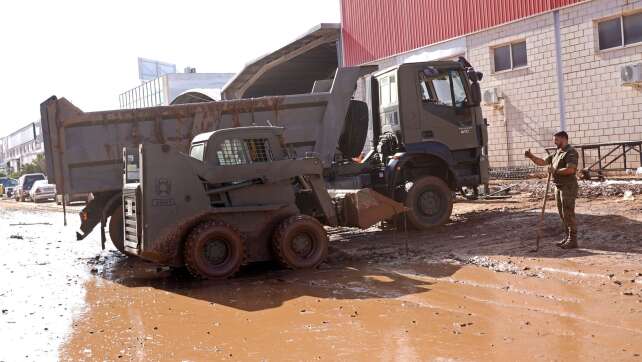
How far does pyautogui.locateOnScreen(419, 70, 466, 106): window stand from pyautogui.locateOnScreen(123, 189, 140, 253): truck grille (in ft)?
19.1

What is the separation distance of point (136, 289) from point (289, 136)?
161 inches

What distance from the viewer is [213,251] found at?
9508mm

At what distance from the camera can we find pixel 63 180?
37.0 feet

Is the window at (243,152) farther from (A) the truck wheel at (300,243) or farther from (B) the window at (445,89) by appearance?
(B) the window at (445,89)

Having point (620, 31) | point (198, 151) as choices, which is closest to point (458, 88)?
point (198, 151)

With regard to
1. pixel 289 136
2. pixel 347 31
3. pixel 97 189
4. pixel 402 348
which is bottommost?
pixel 402 348

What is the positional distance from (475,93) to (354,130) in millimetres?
2361

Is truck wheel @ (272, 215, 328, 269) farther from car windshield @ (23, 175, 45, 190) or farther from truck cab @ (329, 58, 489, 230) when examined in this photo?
car windshield @ (23, 175, 45, 190)

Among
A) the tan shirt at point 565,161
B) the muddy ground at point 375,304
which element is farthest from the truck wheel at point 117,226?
the tan shirt at point 565,161

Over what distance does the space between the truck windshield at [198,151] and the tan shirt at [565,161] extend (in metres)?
5.04

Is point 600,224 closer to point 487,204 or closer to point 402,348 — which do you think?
point 487,204

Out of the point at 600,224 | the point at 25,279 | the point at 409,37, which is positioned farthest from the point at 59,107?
the point at 409,37

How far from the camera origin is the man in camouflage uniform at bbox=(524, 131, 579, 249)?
934cm

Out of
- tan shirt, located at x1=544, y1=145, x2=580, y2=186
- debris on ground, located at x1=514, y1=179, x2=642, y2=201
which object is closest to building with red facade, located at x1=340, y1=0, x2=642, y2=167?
debris on ground, located at x1=514, y1=179, x2=642, y2=201
